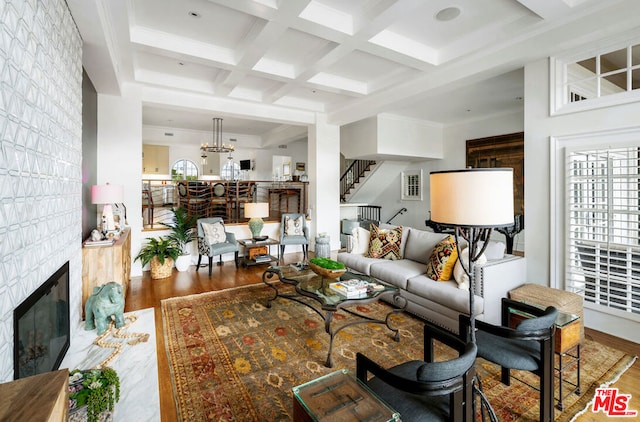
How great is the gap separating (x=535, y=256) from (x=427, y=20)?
2.97 m

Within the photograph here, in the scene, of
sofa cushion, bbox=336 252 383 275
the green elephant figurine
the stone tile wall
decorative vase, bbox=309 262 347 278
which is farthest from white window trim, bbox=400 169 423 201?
the stone tile wall

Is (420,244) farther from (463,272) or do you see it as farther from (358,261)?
(463,272)

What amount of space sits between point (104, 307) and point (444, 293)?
3309 mm

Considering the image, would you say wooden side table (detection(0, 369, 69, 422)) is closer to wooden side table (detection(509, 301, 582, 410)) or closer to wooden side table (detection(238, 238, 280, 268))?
wooden side table (detection(509, 301, 582, 410))

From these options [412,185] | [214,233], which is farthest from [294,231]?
[412,185]

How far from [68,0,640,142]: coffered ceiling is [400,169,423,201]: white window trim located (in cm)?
305

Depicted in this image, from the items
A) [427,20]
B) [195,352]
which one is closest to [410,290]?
[195,352]

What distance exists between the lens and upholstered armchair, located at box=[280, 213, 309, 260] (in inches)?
237

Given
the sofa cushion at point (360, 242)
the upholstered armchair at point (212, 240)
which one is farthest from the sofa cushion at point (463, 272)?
the upholstered armchair at point (212, 240)

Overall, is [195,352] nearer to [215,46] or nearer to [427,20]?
[215,46]

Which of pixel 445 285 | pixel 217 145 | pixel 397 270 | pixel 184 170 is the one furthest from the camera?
pixel 184 170

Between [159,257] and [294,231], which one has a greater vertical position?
[294,231]

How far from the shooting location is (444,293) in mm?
2953

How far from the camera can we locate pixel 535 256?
3.50 m
